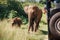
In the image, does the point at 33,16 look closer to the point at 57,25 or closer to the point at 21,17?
the point at 21,17

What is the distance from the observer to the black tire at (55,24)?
598cm

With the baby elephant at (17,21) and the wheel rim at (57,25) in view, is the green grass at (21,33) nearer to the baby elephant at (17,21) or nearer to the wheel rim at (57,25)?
the baby elephant at (17,21)

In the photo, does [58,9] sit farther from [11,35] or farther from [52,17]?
[11,35]

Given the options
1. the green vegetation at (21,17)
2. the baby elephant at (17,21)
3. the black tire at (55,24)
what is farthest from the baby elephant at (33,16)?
the black tire at (55,24)

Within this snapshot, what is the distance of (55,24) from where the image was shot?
6.05m

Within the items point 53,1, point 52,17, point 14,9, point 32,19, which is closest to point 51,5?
point 53,1

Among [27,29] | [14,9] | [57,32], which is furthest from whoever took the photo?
[14,9]

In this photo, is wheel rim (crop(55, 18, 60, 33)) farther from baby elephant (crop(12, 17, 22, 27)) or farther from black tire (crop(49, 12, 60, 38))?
baby elephant (crop(12, 17, 22, 27))

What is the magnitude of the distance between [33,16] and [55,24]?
2.52m

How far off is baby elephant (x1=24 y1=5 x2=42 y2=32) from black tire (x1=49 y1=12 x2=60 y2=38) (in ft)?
7.88

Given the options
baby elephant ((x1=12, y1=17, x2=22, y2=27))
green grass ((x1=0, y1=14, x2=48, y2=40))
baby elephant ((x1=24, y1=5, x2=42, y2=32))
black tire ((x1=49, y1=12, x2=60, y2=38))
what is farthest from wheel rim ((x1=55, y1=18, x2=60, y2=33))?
baby elephant ((x1=12, y1=17, x2=22, y2=27))

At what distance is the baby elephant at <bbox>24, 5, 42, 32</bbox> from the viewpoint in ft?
27.9

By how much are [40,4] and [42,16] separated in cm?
42

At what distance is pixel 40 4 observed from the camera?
8.97 meters
